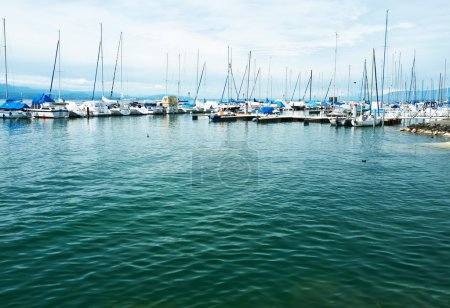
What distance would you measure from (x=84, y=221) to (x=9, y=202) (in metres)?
6.24

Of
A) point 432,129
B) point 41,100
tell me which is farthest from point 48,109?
point 432,129

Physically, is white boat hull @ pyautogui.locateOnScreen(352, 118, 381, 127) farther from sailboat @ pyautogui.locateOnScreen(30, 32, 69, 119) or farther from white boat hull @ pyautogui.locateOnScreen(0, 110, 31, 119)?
white boat hull @ pyautogui.locateOnScreen(0, 110, 31, 119)

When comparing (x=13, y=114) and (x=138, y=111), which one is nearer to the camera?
(x=13, y=114)

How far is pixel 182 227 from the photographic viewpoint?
57.6 ft

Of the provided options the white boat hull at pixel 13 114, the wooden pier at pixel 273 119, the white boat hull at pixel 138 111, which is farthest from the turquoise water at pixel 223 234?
the white boat hull at pixel 138 111

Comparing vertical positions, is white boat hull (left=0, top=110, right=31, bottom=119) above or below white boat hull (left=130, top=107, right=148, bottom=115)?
below

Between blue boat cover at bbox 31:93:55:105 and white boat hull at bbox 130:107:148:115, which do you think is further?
white boat hull at bbox 130:107:148:115

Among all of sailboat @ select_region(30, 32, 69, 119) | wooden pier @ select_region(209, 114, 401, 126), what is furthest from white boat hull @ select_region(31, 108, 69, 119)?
wooden pier @ select_region(209, 114, 401, 126)

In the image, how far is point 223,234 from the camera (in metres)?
16.6

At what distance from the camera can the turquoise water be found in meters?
11.7

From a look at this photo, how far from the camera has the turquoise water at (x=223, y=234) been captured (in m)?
11.7

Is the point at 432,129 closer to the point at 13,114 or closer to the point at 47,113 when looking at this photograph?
the point at 47,113

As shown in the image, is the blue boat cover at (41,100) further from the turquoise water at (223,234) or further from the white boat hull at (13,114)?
the turquoise water at (223,234)

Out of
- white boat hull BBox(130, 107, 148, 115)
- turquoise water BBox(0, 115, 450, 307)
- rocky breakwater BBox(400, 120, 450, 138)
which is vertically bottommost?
turquoise water BBox(0, 115, 450, 307)
